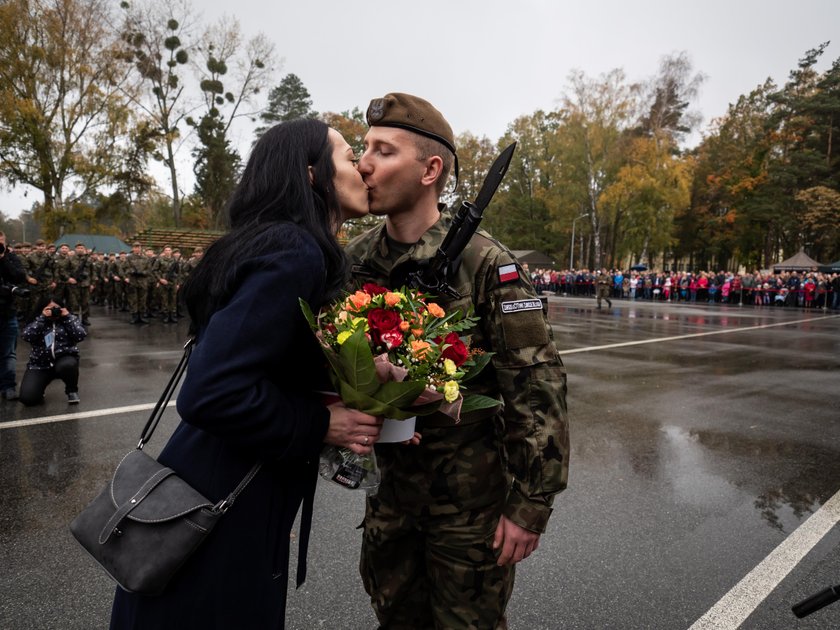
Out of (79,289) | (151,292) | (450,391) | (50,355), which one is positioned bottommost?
(50,355)

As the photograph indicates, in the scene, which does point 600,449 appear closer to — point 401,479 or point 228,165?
point 401,479

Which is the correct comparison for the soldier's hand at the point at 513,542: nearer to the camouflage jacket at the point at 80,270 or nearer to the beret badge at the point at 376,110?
the beret badge at the point at 376,110

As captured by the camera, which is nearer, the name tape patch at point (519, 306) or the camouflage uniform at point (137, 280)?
the name tape patch at point (519, 306)

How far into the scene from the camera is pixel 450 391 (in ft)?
4.73

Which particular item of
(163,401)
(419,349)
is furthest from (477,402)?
(163,401)

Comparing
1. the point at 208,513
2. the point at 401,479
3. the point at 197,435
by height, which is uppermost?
the point at 197,435

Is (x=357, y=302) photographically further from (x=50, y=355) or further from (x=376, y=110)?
(x=50, y=355)

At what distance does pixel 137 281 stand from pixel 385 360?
17312 millimetres

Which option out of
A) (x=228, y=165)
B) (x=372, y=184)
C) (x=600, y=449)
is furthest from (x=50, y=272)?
(x=228, y=165)

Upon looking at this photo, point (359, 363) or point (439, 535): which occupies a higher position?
point (359, 363)

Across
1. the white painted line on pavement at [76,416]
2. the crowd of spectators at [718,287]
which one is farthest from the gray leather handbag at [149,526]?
the crowd of spectators at [718,287]

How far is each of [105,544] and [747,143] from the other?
196 ft

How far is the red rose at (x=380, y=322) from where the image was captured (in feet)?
4.67

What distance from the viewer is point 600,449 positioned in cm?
538
